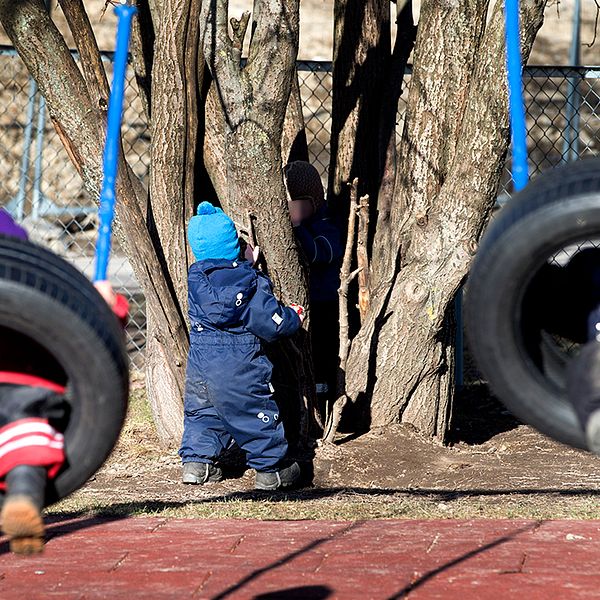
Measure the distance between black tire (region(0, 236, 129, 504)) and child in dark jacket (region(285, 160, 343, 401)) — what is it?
3587mm

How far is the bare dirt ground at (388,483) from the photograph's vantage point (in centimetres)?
577

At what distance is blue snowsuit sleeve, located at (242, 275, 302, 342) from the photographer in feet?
19.4

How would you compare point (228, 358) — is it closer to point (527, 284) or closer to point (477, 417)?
point (477, 417)

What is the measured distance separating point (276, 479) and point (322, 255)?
143 cm

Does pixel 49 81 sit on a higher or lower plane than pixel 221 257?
higher

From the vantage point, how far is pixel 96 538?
5.33m

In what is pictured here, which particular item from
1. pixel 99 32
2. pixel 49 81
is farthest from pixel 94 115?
pixel 99 32

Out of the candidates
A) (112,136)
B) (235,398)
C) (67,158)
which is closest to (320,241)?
(235,398)

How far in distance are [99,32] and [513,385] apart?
1053 cm

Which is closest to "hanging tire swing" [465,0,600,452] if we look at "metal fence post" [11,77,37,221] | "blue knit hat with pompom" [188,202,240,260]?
"blue knit hat with pompom" [188,202,240,260]

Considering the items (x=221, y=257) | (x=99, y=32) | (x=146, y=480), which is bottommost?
(x=146, y=480)

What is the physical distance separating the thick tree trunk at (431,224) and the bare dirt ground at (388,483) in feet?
1.00

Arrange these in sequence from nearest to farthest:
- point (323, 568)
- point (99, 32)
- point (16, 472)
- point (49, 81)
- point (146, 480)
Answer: point (16, 472) → point (323, 568) → point (49, 81) → point (146, 480) → point (99, 32)

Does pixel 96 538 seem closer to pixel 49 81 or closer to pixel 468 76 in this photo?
pixel 49 81
